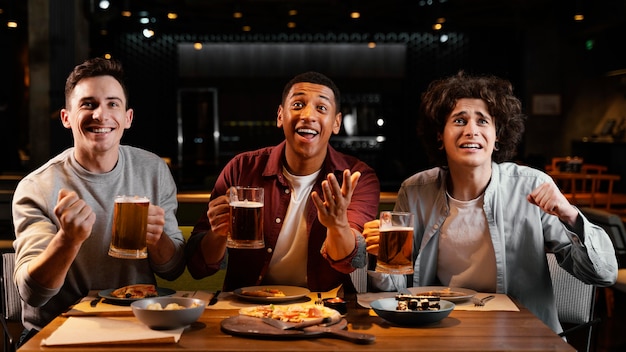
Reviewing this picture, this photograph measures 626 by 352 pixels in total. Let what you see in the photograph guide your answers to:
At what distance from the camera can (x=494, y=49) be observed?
14.0 metres

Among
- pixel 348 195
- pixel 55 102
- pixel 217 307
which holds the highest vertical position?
pixel 55 102

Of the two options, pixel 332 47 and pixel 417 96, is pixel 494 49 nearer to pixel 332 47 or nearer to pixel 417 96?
pixel 417 96

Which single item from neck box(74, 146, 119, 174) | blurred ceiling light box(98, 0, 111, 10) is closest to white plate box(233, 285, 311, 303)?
neck box(74, 146, 119, 174)

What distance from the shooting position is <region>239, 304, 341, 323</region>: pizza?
2.13 meters

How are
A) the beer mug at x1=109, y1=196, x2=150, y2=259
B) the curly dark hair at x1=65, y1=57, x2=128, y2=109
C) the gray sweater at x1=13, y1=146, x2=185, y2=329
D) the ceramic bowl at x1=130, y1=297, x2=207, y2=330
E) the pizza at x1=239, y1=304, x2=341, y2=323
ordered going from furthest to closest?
the curly dark hair at x1=65, y1=57, x2=128, y2=109 < the gray sweater at x1=13, y1=146, x2=185, y2=329 < the beer mug at x1=109, y1=196, x2=150, y2=259 < the pizza at x1=239, y1=304, x2=341, y2=323 < the ceramic bowl at x1=130, y1=297, x2=207, y2=330

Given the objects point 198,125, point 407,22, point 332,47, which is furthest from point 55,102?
point 407,22

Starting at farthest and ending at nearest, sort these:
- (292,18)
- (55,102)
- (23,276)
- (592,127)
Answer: (592,127) < (292,18) < (55,102) < (23,276)

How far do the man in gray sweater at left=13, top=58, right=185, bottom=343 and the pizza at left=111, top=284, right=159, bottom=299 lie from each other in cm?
15

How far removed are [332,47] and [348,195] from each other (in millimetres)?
11260

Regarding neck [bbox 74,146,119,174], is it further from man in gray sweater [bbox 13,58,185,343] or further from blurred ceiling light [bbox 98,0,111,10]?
blurred ceiling light [bbox 98,0,111,10]

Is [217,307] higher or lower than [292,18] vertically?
lower

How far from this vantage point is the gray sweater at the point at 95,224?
8.46ft

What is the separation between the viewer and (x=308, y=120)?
111 inches

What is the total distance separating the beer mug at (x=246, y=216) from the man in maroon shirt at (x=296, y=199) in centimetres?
36
